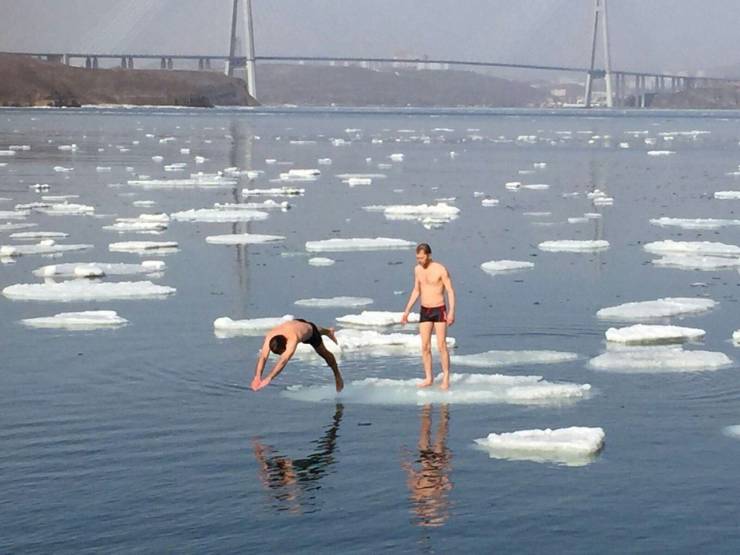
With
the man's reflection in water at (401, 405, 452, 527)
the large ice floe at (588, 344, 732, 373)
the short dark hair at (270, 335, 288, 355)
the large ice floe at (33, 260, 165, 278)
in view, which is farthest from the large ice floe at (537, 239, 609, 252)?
the man's reflection in water at (401, 405, 452, 527)

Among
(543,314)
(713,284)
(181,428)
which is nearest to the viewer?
(181,428)

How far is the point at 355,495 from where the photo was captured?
38.2 feet

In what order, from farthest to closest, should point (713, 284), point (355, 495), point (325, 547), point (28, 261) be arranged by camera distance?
point (28, 261), point (713, 284), point (355, 495), point (325, 547)

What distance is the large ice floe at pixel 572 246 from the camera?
27094 mm

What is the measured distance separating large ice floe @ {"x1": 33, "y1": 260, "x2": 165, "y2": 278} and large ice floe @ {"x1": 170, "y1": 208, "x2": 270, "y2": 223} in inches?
307

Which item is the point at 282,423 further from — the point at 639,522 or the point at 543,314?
the point at 543,314

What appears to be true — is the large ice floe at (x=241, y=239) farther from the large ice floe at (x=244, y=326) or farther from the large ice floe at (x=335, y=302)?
the large ice floe at (x=244, y=326)

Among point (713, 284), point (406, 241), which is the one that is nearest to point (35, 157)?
point (406, 241)

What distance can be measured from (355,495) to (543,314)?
8.51 meters

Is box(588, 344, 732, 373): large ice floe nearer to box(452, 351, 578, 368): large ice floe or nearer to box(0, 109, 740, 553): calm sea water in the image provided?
box(0, 109, 740, 553): calm sea water

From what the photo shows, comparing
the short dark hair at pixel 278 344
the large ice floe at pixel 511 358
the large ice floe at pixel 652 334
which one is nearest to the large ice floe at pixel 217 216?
the large ice floe at pixel 652 334

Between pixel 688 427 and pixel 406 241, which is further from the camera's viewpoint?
pixel 406 241

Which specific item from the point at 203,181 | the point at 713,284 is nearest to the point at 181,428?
the point at 713,284

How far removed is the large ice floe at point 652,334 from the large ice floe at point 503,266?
6114mm
